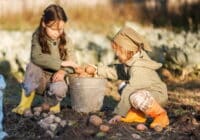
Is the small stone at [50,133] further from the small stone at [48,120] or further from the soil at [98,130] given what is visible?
the small stone at [48,120]

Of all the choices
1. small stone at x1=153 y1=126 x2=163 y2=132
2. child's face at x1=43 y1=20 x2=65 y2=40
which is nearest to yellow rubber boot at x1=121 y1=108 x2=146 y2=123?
small stone at x1=153 y1=126 x2=163 y2=132

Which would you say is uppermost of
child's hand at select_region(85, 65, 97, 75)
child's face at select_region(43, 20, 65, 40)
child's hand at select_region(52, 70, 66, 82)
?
child's face at select_region(43, 20, 65, 40)

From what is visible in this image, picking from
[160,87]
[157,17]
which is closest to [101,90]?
[160,87]

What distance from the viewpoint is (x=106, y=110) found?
601 cm

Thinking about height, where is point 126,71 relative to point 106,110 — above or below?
above

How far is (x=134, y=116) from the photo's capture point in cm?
547

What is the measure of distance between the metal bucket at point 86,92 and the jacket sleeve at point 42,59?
0.17 metres

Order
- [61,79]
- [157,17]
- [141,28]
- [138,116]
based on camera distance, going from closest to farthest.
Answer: [138,116]
[61,79]
[141,28]
[157,17]

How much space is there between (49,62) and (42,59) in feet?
0.21

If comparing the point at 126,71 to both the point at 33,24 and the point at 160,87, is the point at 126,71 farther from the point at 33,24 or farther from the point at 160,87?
the point at 33,24

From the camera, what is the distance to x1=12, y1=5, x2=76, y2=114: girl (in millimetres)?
5785

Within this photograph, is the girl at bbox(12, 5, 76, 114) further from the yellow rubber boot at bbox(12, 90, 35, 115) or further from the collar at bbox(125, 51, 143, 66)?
the collar at bbox(125, 51, 143, 66)

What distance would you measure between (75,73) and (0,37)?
13.4 ft

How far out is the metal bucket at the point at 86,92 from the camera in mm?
5797
